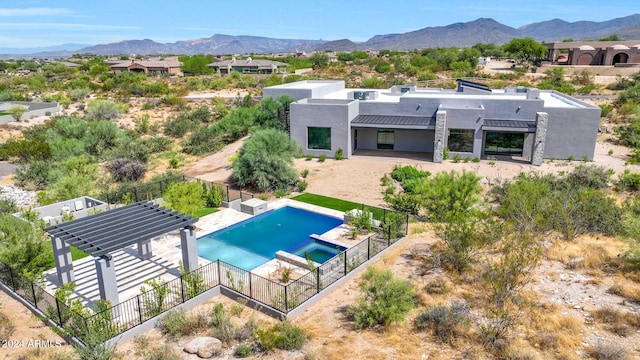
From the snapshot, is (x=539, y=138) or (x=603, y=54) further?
(x=603, y=54)

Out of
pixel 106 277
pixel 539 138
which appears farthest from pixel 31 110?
pixel 539 138

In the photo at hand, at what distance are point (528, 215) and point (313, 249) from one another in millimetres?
8529

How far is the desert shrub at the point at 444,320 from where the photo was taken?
1135 cm

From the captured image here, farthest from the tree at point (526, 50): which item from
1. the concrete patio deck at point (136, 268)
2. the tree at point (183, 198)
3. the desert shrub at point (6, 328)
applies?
the desert shrub at point (6, 328)

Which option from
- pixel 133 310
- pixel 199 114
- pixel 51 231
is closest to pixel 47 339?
pixel 133 310

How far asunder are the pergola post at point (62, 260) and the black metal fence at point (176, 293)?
0.77 meters

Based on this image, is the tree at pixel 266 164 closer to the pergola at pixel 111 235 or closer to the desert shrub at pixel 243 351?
the pergola at pixel 111 235

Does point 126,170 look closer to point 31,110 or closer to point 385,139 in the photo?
point 385,139

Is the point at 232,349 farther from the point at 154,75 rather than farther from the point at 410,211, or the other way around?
the point at 154,75

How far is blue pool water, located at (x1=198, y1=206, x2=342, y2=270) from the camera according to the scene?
701 inches

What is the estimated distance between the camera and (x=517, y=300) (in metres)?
12.5

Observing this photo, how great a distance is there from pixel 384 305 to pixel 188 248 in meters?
7.09

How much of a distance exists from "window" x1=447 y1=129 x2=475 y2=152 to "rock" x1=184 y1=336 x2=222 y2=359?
24366 mm

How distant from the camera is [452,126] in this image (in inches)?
1213
